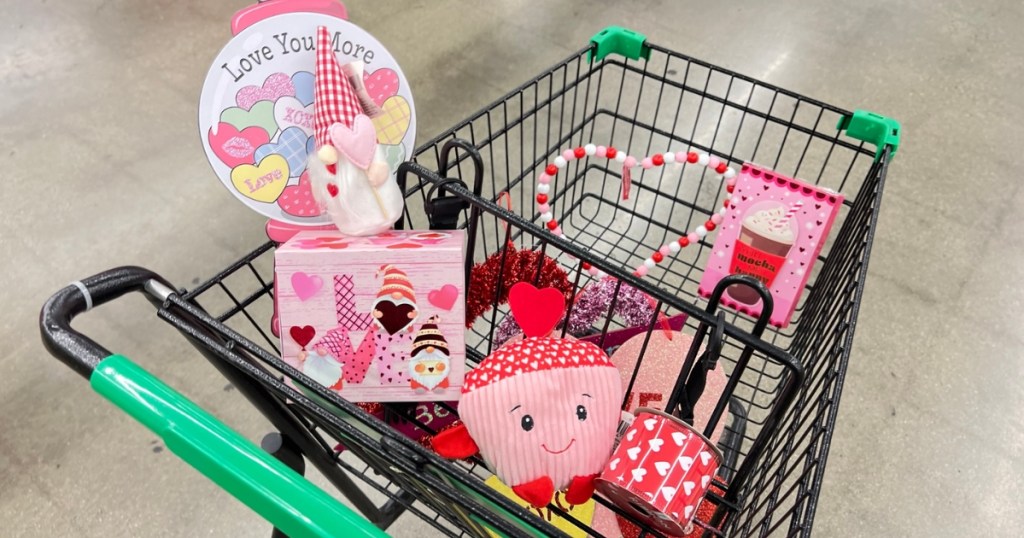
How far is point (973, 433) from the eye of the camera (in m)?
1.44

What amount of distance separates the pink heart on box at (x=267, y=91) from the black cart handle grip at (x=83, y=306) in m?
0.23

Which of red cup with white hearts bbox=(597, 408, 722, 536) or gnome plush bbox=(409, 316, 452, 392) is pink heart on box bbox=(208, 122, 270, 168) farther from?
red cup with white hearts bbox=(597, 408, 722, 536)

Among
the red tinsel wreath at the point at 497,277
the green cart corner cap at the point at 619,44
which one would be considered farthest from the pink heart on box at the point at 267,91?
the green cart corner cap at the point at 619,44

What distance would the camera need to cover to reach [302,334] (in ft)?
2.57

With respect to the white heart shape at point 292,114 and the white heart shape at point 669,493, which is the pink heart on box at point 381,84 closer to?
the white heart shape at point 292,114

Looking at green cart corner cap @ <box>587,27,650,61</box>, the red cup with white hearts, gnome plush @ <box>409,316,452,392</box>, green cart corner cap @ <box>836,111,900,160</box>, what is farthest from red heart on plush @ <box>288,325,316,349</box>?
green cart corner cap @ <box>836,111,900,160</box>

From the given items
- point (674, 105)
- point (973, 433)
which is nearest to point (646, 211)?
point (674, 105)

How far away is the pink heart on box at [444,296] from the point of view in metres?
0.77

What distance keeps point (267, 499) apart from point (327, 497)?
4 cm

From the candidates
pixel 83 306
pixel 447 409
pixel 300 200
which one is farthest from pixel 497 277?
pixel 83 306

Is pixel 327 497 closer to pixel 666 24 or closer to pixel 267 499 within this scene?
pixel 267 499

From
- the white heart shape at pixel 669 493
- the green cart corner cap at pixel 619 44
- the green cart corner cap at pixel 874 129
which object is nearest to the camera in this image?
the white heart shape at pixel 669 493

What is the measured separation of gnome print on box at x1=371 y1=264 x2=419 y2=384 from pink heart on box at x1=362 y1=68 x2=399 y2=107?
0.24 m

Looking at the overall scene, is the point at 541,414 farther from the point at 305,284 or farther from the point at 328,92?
the point at 328,92
